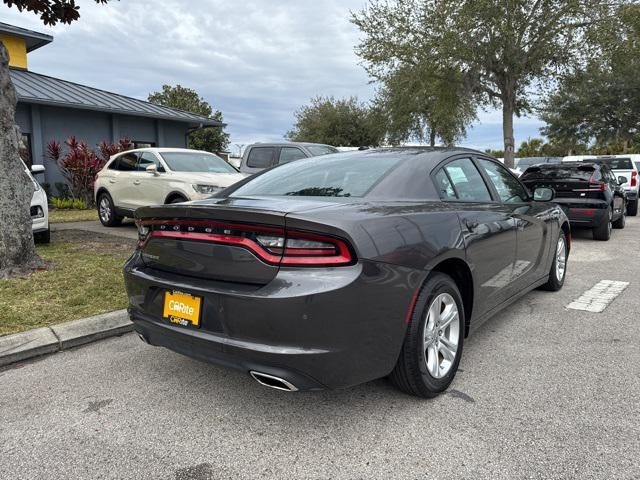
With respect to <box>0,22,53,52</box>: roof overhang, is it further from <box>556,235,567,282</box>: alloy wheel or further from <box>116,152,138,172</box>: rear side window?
<box>556,235,567,282</box>: alloy wheel

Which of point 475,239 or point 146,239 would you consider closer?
point 146,239

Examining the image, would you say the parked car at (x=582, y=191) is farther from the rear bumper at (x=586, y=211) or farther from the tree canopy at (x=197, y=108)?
the tree canopy at (x=197, y=108)

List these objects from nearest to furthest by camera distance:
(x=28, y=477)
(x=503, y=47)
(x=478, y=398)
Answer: (x=28, y=477) → (x=478, y=398) → (x=503, y=47)

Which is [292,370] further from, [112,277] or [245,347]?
[112,277]

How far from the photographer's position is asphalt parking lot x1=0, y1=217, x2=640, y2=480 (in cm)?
223

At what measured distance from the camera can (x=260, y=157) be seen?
11.2m

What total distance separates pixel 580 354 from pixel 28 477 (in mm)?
3403

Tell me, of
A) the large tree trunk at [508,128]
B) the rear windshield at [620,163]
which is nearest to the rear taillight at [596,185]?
the rear windshield at [620,163]

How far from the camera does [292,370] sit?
2.28m

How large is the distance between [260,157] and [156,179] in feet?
9.54

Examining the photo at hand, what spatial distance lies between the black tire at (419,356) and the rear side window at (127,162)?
26.9ft

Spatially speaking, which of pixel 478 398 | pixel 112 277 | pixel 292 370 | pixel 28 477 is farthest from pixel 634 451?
pixel 112 277

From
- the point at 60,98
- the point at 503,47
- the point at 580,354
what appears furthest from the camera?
the point at 503,47

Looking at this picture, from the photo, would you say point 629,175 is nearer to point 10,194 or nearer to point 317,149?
point 317,149
